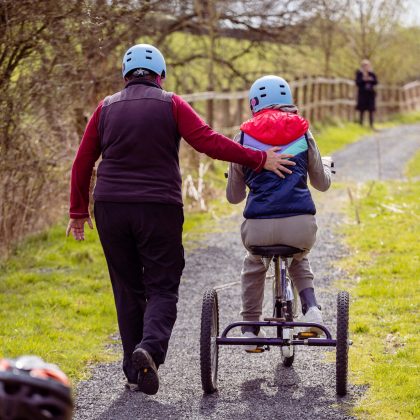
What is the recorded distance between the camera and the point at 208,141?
5230 millimetres

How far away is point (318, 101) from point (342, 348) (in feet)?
80.3

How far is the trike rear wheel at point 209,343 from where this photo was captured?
5246mm

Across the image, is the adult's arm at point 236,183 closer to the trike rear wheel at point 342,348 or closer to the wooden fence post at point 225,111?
the trike rear wheel at point 342,348

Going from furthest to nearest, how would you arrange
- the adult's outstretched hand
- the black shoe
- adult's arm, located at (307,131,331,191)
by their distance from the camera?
the adult's outstretched hand < adult's arm, located at (307,131,331,191) < the black shoe

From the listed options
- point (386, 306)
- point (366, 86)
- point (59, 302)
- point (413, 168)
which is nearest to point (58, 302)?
point (59, 302)

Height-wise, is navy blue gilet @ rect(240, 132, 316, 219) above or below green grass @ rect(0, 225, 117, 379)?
above

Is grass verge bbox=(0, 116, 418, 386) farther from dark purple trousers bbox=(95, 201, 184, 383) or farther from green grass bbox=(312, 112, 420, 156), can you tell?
green grass bbox=(312, 112, 420, 156)

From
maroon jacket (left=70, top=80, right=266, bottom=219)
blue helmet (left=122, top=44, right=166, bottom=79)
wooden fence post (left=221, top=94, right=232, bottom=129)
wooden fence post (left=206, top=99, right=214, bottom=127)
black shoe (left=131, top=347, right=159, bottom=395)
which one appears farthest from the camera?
wooden fence post (left=221, top=94, right=232, bottom=129)

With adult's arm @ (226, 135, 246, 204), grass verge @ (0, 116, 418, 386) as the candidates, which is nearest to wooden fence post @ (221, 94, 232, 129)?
grass verge @ (0, 116, 418, 386)

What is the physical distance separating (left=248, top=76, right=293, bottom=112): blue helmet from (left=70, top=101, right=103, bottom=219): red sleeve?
921 millimetres

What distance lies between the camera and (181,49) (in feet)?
65.0

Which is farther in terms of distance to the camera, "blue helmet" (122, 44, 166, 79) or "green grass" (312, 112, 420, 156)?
"green grass" (312, 112, 420, 156)

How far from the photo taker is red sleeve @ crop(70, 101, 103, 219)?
536 cm

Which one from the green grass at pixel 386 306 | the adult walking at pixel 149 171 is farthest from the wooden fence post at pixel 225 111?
the adult walking at pixel 149 171
